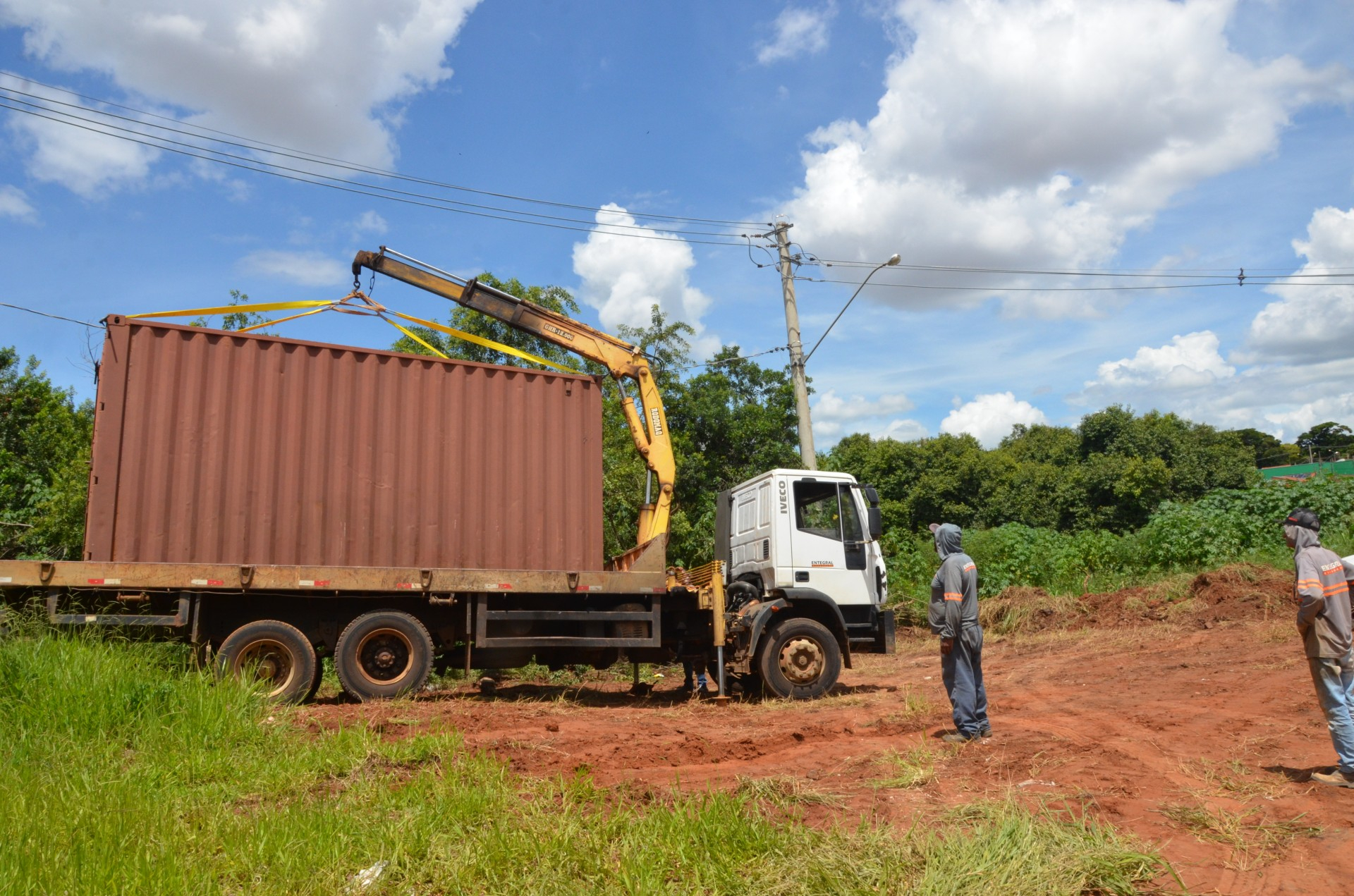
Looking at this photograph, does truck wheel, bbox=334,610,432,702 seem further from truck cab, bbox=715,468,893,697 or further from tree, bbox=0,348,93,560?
tree, bbox=0,348,93,560

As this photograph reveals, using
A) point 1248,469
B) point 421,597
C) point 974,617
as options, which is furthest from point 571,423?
point 1248,469

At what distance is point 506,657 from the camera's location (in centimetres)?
947

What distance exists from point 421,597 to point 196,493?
2.22m

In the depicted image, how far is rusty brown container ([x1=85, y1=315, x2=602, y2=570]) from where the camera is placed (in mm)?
8297

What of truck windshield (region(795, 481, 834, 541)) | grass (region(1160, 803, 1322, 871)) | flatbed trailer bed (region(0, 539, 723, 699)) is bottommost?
grass (region(1160, 803, 1322, 871))

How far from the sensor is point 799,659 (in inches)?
395

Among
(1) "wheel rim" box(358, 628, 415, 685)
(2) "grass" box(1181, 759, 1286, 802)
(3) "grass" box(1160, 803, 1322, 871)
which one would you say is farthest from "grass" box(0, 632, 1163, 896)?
(1) "wheel rim" box(358, 628, 415, 685)

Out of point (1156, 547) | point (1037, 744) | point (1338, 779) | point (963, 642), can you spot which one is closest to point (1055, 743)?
point (1037, 744)

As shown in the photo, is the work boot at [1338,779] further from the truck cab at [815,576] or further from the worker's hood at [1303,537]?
the truck cab at [815,576]

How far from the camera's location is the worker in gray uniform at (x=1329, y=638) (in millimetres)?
5230

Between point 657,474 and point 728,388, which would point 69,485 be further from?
point 728,388

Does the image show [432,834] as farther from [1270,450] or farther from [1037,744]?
[1270,450]

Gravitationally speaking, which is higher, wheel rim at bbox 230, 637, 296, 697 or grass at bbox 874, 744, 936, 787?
wheel rim at bbox 230, 637, 296, 697

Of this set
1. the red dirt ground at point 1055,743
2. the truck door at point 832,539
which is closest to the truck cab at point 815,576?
the truck door at point 832,539
